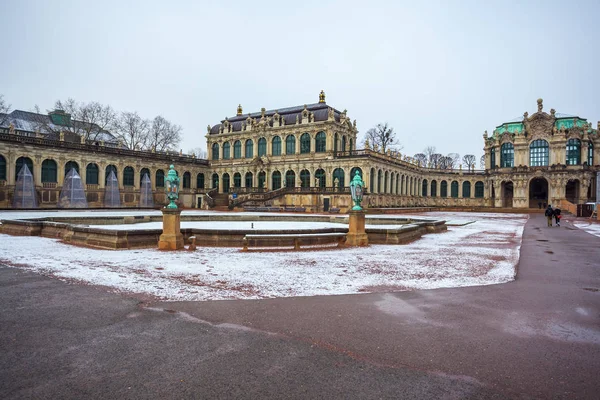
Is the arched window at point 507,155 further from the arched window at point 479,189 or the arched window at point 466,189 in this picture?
the arched window at point 466,189

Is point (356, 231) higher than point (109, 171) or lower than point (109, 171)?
lower

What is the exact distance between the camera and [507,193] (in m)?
78.7

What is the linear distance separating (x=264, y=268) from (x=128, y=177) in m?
55.6

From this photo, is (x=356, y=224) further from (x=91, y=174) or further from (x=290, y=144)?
(x=290, y=144)

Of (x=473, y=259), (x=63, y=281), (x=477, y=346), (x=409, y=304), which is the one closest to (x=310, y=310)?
(x=409, y=304)

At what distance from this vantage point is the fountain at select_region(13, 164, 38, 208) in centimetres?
4719

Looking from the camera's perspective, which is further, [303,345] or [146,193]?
[146,193]

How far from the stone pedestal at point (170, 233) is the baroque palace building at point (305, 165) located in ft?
126

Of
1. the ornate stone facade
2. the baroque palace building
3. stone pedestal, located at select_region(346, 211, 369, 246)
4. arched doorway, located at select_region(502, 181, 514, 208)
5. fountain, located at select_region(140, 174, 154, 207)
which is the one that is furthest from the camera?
arched doorway, located at select_region(502, 181, 514, 208)

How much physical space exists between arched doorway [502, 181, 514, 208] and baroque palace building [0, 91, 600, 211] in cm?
37

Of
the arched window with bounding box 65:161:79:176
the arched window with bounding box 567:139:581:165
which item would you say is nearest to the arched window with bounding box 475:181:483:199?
the arched window with bounding box 567:139:581:165

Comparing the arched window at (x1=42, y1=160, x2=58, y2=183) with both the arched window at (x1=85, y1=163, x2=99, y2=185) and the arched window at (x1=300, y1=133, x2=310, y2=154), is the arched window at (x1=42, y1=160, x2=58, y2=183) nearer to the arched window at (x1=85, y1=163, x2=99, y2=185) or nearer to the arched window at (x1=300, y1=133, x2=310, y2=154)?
the arched window at (x1=85, y1=163, x2=99, y2=185)

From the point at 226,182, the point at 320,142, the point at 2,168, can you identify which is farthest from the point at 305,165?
the point at 2,168

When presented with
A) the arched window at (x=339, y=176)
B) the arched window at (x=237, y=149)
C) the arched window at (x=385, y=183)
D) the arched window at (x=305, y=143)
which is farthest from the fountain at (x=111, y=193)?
the arched window at (x=385, y=183)
